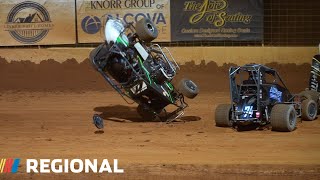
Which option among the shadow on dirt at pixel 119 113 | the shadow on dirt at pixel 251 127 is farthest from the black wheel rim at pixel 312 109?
the shadow on dirt at pixel 119 113

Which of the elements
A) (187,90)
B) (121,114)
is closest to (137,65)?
(187,90)

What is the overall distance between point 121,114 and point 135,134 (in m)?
2.91

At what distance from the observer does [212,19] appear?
1942 cm

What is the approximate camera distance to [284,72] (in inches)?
760

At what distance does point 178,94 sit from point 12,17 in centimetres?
839

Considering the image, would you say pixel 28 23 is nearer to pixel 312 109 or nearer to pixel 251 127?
pixel 251 127

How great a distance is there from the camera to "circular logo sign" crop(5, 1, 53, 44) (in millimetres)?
19359

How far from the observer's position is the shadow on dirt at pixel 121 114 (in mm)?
13672

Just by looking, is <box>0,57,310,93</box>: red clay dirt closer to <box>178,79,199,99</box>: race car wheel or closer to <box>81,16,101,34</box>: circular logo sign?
<box>81,16,101,34</box>: circular logo sign

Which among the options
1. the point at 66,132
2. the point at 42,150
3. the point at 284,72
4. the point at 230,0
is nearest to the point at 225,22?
the point at 230,0

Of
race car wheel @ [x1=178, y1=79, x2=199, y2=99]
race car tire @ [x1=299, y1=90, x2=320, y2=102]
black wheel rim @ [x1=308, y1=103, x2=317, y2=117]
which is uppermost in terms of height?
race car wheel @ [x1=178, y1=79, x2=199, y2=99]

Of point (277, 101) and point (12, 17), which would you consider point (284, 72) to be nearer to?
point (277, 101)

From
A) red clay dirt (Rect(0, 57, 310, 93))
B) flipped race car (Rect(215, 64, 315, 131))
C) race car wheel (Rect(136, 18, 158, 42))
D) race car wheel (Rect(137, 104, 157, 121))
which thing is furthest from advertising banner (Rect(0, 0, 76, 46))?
flipped race car (Rect(215, 64, 315, 131))

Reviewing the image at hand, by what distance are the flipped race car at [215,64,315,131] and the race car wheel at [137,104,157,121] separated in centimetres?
182
